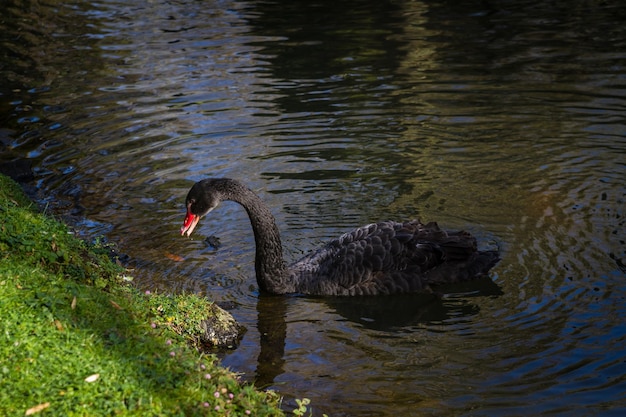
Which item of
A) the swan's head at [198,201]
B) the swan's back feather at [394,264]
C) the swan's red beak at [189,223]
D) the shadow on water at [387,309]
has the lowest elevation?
the shadow on water at [387,309]

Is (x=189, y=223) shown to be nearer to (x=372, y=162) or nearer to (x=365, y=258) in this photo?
(x=365, y=258)

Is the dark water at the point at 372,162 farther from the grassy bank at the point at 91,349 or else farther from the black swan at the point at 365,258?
the grassy bank at the point at 91,349

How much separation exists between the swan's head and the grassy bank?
5.31ft

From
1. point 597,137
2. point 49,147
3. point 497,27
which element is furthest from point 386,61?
point 49,147

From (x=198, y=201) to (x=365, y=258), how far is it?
1504 mm

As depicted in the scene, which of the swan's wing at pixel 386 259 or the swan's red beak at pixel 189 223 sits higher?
the swan's red beak at pixel 189 223

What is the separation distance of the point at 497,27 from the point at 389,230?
32.0ft

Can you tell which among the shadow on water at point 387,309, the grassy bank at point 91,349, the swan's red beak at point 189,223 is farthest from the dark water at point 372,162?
the grassy bank at point 91,349

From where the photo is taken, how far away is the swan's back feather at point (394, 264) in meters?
7.23

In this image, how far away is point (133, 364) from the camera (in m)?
4.46

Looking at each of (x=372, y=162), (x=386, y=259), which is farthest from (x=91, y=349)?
(x=372, y=162)

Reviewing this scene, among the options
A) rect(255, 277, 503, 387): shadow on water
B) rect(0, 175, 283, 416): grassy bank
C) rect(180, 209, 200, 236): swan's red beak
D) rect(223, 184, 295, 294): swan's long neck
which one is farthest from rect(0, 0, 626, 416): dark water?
rect(0, 175, 283, 416): grassy bank

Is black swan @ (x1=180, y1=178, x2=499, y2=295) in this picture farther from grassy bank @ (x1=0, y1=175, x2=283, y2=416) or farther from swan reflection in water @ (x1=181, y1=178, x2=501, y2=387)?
grassy bank @ (x1=0, y1=175, x2=283, y2=416)

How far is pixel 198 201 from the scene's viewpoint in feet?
24.1
